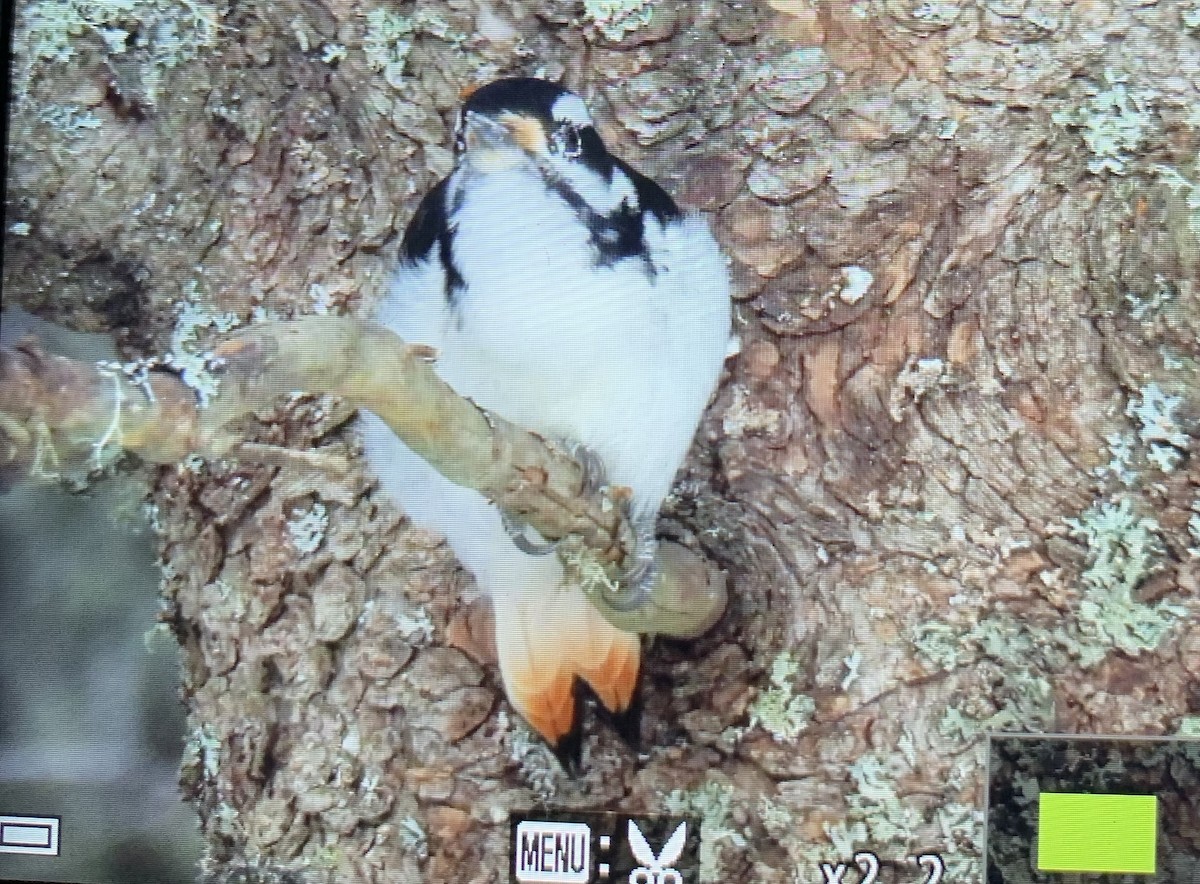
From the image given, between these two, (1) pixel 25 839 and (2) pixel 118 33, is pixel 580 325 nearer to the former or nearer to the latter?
(2) pixel 118 33

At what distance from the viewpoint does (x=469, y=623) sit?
4.14ft

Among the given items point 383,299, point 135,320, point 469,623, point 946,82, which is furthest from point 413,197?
point 946,82

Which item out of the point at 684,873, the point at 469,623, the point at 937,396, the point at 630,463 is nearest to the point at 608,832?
the point at 684,873

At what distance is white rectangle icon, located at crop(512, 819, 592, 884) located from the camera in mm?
1246

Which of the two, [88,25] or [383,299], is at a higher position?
[88,25]

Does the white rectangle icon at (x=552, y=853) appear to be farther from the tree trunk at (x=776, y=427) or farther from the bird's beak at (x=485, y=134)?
the bird's beak at (x=485, y=134)

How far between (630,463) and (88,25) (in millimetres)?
783

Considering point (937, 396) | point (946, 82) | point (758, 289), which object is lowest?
point (937, 396)

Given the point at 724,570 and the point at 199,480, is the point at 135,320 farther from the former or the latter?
the point at 724,570

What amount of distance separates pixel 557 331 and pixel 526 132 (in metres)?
0.21

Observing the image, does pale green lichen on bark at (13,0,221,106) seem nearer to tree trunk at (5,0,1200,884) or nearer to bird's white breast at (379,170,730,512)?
tree trunk at (5,0,1200,884)

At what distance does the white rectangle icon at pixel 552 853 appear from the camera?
4.09 ft

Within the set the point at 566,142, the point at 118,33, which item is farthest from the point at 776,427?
the point at 118,33

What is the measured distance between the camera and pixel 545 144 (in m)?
1.22
